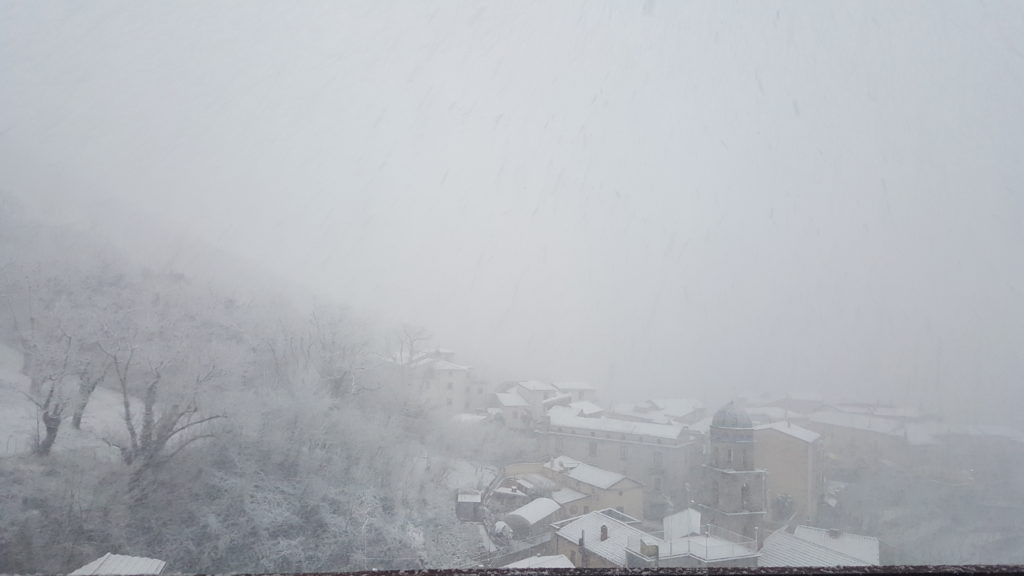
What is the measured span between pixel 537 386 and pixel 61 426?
20810mm

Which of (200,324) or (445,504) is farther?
(200,324)

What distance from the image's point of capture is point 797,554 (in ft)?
41.1

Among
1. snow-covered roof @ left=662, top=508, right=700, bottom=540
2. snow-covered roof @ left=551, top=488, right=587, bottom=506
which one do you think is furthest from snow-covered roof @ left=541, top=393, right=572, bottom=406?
snow-covered roof @ left=662, top=508, right=700, bottom=540

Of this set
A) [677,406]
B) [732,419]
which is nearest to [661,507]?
[732,419]

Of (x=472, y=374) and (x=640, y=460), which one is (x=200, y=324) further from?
(x=640, y=460)

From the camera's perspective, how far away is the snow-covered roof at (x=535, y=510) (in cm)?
1518

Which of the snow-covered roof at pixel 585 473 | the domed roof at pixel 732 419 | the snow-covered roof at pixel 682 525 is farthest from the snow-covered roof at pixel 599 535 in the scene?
the domed roof at pixel 732 419

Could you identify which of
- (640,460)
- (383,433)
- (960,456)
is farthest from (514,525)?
(960,456)

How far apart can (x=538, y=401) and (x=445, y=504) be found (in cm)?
1288

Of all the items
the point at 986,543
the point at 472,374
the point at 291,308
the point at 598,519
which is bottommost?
the point at 986,543

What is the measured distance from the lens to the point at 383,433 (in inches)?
696

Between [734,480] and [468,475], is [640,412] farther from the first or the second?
[468,475]

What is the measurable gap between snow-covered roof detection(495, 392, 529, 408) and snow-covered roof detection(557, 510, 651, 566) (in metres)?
12.4

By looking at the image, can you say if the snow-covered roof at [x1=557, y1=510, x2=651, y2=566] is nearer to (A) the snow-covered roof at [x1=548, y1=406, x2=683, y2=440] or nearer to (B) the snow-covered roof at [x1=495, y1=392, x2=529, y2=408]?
(A) the snow-covered roof at [x1=548, y1=406, x2=683, y2=440]
